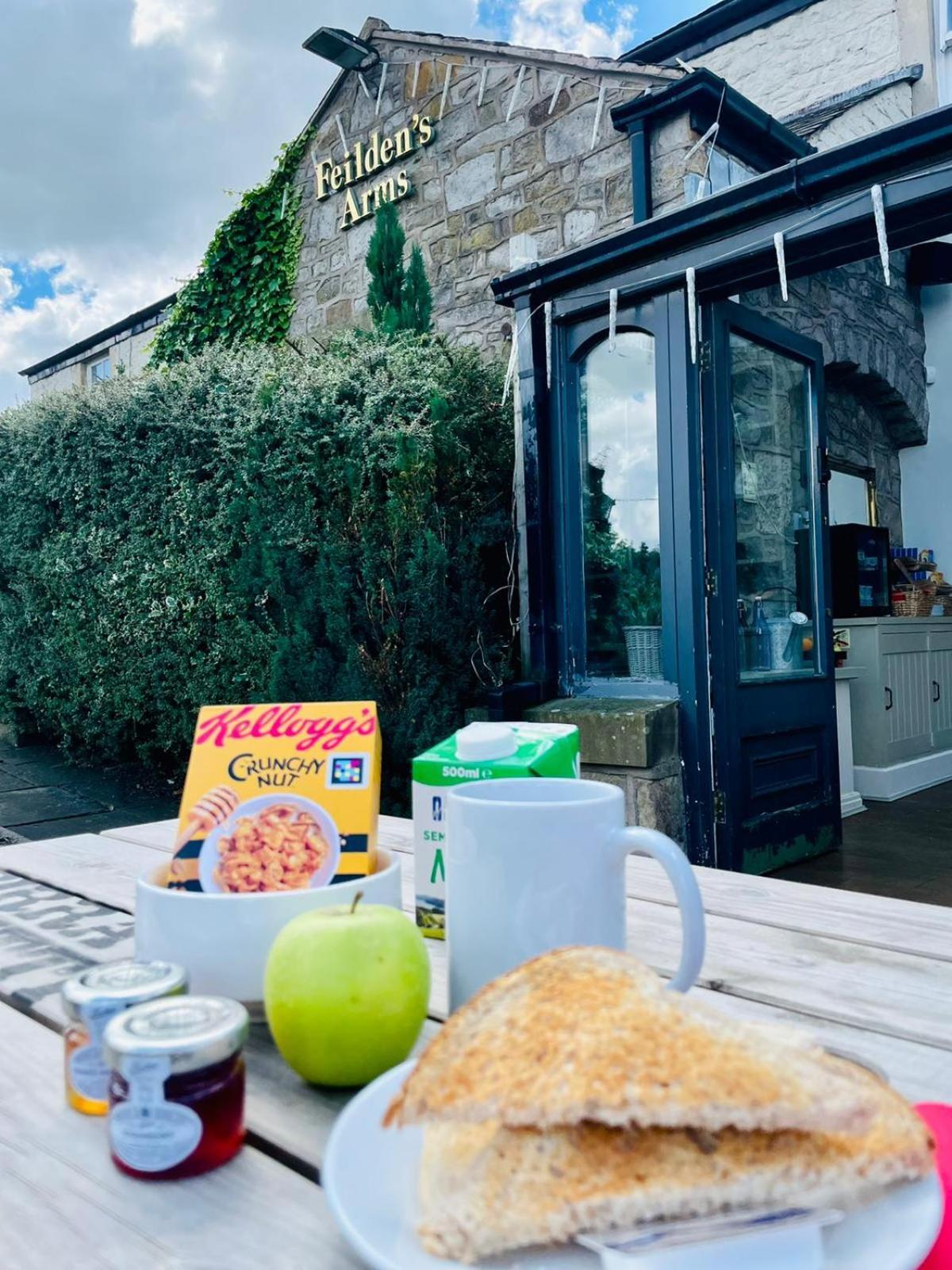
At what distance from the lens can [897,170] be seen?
9.07 feet

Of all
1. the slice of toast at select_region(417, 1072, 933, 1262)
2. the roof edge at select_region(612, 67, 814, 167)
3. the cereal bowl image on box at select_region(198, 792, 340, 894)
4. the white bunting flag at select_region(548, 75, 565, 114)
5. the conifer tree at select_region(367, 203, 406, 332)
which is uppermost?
the white bunting flag at select_region(548, 75, 565, 114)

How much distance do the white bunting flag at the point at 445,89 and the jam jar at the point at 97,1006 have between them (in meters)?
5.85

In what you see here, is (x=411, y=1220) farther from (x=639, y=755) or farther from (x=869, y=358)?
(x=869, y=358)

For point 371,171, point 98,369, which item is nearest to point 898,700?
point 371,171

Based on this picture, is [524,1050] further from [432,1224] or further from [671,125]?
[671,125]

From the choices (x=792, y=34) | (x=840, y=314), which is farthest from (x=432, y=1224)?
(x=792, y=34)

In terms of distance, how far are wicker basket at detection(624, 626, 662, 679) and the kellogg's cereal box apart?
2751 mm

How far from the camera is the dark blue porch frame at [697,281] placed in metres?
2.77

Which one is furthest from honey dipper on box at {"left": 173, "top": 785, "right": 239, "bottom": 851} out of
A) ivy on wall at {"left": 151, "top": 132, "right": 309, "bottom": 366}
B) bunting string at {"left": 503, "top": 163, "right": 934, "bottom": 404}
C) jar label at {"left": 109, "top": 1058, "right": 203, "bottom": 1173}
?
ivy on wall at {"left": 151, "top": 132, "right": 309, "bottom": 366}

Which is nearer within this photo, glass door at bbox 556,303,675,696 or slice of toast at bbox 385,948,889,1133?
slice of toast at bbox 385,948,889,1133

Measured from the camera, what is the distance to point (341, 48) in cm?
568

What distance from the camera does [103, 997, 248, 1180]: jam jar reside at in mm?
474

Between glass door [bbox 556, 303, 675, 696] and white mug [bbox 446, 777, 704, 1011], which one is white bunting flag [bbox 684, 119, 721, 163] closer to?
glass door [bbox 556, 303, 675, 696]

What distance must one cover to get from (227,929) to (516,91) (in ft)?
17.7
